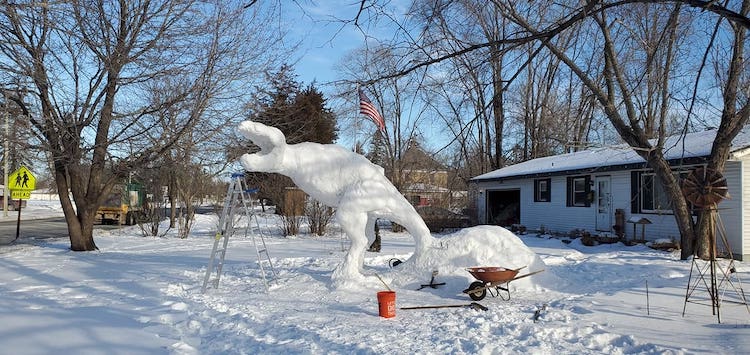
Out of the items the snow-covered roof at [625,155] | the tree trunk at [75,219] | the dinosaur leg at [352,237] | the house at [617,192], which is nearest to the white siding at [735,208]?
the house at [617,192]

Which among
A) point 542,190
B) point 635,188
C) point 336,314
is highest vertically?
point 542,190

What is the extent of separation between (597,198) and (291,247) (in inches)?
422

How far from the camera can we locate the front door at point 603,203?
61.0 feet

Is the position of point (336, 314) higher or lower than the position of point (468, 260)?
lower

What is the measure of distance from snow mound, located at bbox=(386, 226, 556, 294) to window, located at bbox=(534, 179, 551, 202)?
1304cm

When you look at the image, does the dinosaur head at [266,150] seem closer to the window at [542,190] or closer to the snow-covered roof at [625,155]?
the snow-covered roof at [625,155]

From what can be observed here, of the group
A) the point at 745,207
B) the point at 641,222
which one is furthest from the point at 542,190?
the point at 745,207

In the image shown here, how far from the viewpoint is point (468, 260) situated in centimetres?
922

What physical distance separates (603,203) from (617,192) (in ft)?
3.18

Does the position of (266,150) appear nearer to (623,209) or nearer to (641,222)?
(641,222)

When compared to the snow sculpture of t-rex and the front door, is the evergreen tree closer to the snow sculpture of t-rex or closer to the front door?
the snow sculpture of t-rex

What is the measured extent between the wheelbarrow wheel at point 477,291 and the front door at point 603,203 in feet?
40.5

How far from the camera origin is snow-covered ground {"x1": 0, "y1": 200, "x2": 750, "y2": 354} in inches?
217

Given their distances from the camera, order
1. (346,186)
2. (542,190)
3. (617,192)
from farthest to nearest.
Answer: (542,190) < (617,192) < (346,186)
